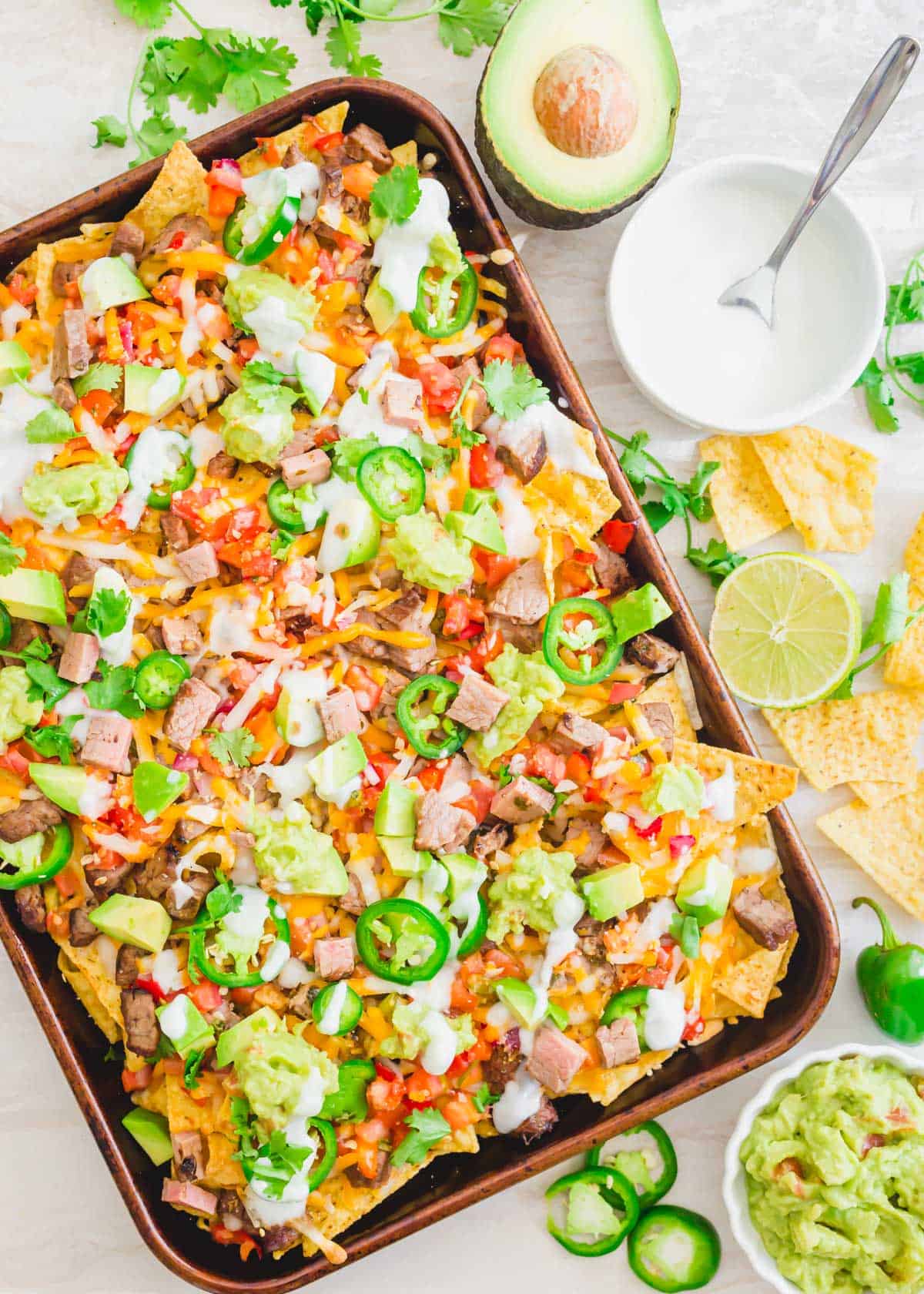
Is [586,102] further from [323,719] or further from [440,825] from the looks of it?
[440,825]

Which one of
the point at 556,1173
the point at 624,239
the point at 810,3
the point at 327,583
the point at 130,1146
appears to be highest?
the point at 810,3

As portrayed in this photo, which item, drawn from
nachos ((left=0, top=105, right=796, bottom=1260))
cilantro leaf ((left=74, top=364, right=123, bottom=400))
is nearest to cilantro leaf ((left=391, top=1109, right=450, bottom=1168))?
nachos ((left=0, top=105, right=796, bottom=1260))

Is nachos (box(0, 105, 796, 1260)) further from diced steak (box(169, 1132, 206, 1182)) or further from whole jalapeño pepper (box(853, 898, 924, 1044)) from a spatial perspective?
whole jalapeño pepper (box(853, 898, 924, 1044))

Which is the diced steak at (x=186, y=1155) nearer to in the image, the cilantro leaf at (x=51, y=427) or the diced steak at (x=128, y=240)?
the cilantro leaf at (x=51, y=427)

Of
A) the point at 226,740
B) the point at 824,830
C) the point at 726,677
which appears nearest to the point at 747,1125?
the point at 824,830


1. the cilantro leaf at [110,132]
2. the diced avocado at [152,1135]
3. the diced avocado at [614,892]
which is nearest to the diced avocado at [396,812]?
the diced avocado at [614,892]

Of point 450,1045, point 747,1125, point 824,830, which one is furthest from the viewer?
point 824,830

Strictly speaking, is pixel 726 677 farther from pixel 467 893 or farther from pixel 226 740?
pixel 226 740
